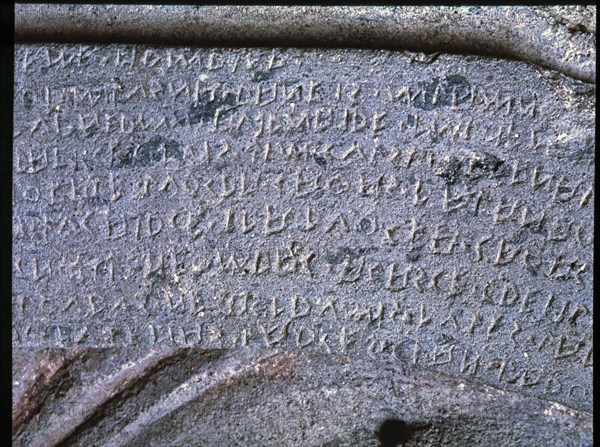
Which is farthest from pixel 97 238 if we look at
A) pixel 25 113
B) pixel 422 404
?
pixel 422 404

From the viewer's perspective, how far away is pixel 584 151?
1.36 meters


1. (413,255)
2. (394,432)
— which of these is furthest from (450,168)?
(394,432)

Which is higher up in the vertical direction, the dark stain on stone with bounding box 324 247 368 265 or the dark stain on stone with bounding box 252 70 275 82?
the dark stain on stone with bounding box 252 70 275 82

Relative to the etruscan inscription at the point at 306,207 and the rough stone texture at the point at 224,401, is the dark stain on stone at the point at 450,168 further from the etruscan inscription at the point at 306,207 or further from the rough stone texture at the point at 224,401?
the rough stone texture at the point at 224,401

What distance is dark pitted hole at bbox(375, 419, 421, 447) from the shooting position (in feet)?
4.74

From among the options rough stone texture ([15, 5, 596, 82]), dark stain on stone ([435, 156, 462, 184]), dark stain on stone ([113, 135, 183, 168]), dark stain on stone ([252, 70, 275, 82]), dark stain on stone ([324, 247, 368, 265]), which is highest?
rough stone texture ([15, 5, 596, 82])

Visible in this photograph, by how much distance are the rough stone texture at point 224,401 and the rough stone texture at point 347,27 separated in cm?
64

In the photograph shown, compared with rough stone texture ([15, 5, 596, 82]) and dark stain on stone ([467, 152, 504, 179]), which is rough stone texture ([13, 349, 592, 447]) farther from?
rough stone texture ([15, 5, 596, 82])

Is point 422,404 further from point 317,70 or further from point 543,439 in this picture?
point 317,70

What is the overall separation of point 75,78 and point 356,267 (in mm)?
680

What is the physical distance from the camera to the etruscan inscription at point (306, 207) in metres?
1.38

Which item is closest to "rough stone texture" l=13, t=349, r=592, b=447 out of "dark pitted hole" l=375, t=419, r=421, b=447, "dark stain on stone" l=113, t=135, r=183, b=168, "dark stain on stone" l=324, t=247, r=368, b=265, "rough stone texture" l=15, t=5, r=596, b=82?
"dark pitted hole" l=375, t=419, r=421, b=447

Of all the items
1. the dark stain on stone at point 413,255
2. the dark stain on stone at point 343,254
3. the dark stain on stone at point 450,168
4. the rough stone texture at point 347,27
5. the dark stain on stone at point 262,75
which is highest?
the rough stone texture at point 347,27

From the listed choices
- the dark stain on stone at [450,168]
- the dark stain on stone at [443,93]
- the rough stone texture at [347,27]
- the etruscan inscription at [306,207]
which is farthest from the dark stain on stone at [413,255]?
the rough stone texture at [347,27]
